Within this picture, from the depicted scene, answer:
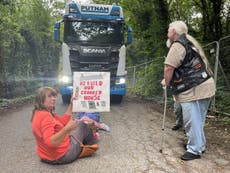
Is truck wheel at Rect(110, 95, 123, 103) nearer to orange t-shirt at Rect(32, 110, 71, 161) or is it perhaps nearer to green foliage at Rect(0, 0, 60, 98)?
green foliage at Rect(0, 0, 60, 98)

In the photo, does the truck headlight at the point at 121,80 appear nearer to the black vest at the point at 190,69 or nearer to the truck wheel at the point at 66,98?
the truck wheel at the point at 66,98

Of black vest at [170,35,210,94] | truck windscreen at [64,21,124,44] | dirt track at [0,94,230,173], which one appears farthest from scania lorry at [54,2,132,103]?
black vest at [170,35,210,94]

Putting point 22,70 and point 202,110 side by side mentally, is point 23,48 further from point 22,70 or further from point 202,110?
point 202,110

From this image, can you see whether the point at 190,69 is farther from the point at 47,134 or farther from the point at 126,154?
the point at 47,134

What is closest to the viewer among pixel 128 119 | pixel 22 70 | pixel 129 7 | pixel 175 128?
pixel 175 128

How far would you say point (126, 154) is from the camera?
4789 mm

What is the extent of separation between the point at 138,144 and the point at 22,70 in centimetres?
1257

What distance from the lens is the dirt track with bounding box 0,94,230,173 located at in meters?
4.19

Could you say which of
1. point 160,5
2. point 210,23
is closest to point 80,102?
point 210,23

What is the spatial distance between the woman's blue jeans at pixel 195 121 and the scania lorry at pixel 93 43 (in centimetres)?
568

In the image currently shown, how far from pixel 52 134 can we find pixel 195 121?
211 centimetres

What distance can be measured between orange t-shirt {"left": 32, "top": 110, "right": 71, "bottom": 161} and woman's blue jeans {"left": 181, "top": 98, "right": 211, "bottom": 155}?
1.82 meters

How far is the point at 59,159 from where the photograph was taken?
4164mm

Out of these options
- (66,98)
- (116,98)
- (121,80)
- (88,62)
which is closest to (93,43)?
(88,62)
